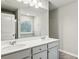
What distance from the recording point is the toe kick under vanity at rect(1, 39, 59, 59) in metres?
1.17

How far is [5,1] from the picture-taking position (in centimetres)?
172

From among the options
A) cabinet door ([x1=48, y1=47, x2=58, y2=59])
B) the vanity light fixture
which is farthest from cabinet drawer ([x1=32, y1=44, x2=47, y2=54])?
the vanity light fixture

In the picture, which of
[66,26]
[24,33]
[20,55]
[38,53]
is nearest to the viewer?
[20,55]

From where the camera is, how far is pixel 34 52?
157cm

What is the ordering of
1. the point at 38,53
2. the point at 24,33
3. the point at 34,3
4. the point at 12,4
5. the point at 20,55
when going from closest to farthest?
the point at 20,55 < the point at 38,53 < the point at 12,4 < the point at 24,33 < the point at 34,3

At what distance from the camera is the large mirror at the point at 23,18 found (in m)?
1.71

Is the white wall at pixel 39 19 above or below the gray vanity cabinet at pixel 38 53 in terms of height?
above

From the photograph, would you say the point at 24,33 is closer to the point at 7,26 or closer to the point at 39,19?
the point at 7,26

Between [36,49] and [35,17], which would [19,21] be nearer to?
[35,17]

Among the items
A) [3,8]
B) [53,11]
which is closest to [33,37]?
[3,8]

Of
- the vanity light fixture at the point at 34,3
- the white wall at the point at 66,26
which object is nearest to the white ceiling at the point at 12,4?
the vanity light fixture at the point at 34,3

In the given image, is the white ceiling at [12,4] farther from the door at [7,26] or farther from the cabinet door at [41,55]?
A: the cabinet door at [41,55]

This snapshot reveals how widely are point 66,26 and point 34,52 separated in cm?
197

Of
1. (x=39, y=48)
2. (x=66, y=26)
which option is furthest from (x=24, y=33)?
(x=66, y=26)
